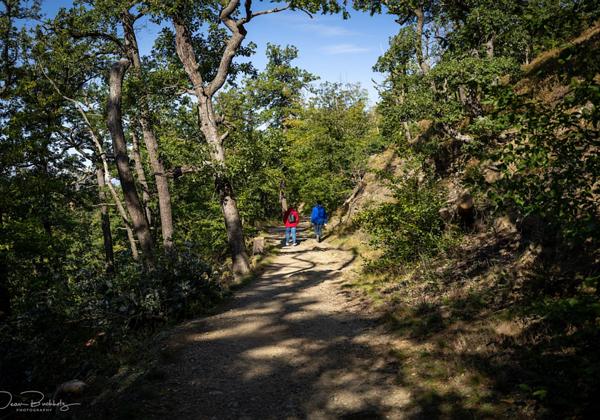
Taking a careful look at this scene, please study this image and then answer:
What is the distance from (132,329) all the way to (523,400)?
8.17 m

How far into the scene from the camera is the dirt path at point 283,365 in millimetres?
5289

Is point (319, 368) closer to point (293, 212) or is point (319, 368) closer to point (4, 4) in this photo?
point (293, 212)

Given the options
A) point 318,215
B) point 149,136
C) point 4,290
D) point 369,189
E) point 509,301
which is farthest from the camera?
point 369,189

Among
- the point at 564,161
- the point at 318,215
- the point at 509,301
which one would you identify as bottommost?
the point at 509,301

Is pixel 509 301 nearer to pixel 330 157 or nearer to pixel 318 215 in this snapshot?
pixel 318 215

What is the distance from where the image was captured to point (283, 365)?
6.62m

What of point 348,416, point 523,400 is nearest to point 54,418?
point 348,416

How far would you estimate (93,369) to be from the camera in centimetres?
758

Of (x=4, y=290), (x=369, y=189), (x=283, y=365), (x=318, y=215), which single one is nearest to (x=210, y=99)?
(x=318, y=215)

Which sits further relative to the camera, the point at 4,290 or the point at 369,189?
the point at 369,189
